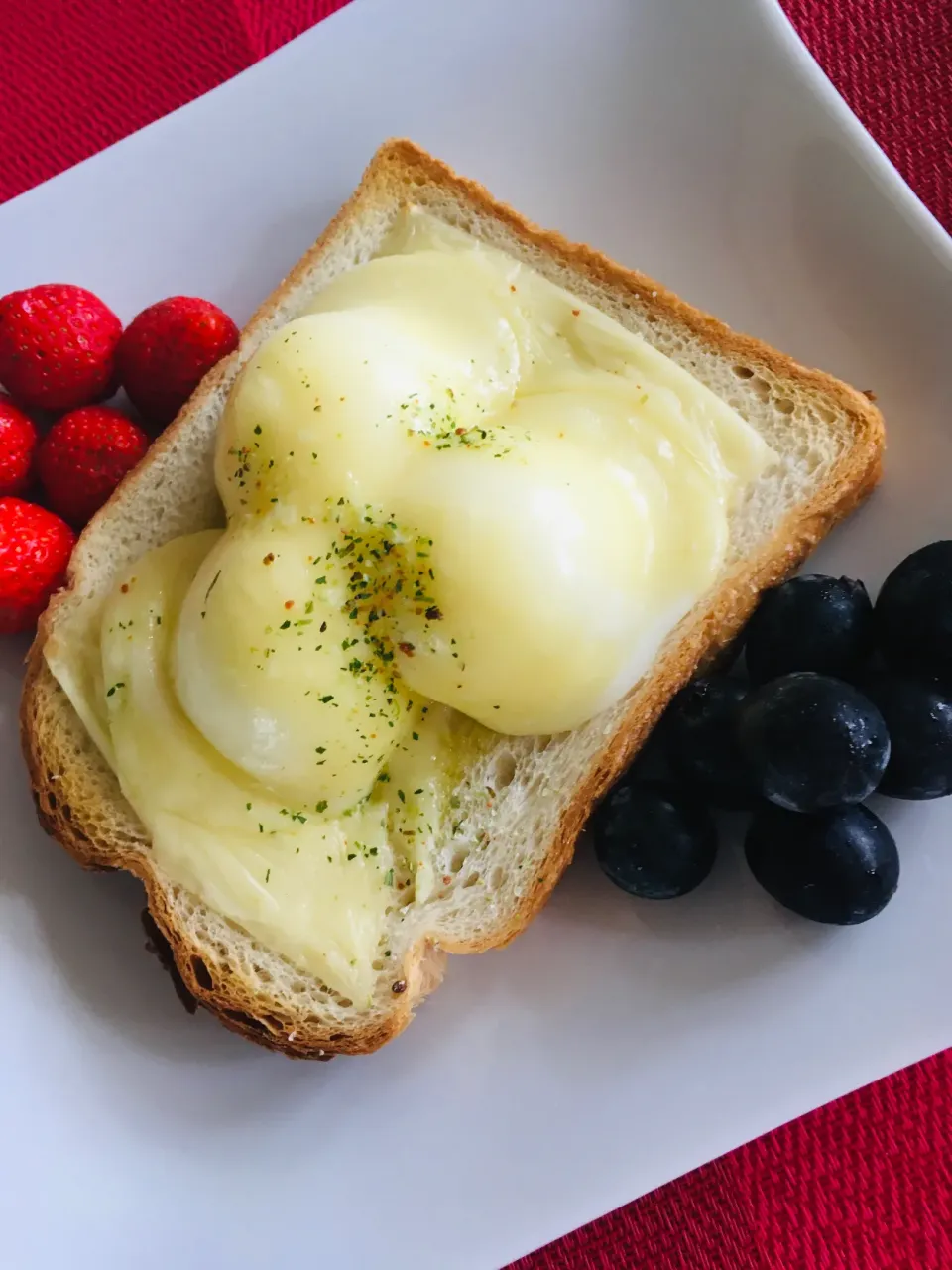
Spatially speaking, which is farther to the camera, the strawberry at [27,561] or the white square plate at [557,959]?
the strawberry at [27,561]

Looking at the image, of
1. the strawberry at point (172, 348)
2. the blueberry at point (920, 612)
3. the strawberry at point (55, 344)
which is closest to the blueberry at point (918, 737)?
the blueberry at point (920, 612)

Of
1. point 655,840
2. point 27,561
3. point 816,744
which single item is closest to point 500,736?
point 655,840

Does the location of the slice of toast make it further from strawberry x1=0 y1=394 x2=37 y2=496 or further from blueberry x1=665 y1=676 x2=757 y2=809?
strawberry x1=0 y1=394 x2=37 y2=496

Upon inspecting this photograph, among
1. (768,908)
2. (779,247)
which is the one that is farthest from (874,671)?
(779,247)

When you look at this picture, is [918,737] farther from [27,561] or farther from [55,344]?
[55,344]

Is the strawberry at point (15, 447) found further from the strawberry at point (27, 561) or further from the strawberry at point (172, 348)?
the strawberry at point (172, 348)

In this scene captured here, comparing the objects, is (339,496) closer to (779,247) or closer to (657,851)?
(657,851)
